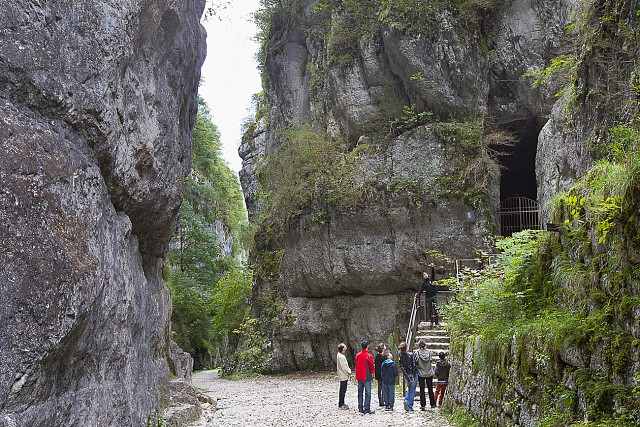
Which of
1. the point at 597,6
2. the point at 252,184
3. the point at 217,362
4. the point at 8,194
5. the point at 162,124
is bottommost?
the point at 217,362

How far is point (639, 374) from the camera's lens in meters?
4.44

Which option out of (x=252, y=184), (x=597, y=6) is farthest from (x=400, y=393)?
(x=252, y=184)

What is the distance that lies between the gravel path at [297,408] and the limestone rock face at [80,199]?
8.01 feet

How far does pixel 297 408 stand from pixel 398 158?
11.0 metres

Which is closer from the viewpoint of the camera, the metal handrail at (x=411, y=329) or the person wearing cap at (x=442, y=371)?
the person wearing cap at (x=442, y=371)

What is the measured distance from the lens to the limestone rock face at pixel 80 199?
5.94m

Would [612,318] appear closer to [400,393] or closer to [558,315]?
[558,315]

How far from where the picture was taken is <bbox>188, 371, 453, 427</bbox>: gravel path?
1076 cm

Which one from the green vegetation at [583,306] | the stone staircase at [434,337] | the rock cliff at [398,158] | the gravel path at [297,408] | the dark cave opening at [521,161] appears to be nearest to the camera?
the green vegetation at [583,306]

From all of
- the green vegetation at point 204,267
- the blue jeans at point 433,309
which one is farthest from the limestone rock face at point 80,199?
the green vegetation at point 204,267

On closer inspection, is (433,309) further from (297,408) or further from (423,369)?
(297,408)

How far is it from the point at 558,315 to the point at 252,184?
2669 centimetres

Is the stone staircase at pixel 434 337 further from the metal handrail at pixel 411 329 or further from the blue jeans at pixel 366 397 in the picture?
the blue jeans at pixel 366 397

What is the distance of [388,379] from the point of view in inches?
466
